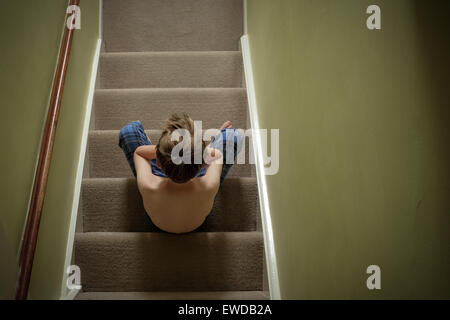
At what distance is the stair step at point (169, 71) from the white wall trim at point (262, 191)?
179 millimetres

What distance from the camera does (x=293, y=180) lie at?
1.11 meters

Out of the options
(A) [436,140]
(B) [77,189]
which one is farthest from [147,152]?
(A) [436,140]

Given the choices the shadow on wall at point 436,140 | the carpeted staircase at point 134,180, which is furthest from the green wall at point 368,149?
the carpeted staircase at point 134,180

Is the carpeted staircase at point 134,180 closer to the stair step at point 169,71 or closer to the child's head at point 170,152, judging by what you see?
the stair step at point 169,71

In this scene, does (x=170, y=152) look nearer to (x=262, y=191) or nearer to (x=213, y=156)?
(x=213, y=156)

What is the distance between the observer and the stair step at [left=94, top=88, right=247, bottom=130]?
6.85 feet

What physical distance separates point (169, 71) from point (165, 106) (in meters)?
0.39

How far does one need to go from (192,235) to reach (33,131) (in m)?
0.75

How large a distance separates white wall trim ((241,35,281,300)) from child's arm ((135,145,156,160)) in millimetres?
523

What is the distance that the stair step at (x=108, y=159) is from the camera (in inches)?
74.1

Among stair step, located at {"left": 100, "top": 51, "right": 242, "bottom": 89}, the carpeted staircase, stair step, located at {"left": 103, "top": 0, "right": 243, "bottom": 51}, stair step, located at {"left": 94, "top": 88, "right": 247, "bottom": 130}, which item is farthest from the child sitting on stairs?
stair step, located at {"left": 103, "top": 0, "right": 243, "bottom": 51}

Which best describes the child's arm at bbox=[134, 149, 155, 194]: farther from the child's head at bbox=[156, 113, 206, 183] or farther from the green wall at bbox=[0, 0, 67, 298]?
the green wall at bbox=[0, 0, 67, 298]

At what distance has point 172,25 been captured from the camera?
2793 mm
